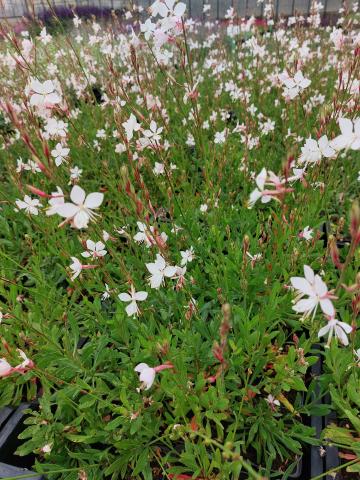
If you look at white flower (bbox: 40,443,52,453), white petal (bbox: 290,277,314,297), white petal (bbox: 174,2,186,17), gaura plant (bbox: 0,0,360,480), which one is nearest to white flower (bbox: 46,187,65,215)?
gaura plant (bbox: 0,0,360,480)

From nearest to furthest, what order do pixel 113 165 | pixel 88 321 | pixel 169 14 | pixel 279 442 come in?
pixel 279 442 < pixel 169 14 < pixel 88 321 < pixel 113 165

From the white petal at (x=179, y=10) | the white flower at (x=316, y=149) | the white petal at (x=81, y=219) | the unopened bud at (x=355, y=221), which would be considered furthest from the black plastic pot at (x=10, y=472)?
the white petal at (x=179, y=10)

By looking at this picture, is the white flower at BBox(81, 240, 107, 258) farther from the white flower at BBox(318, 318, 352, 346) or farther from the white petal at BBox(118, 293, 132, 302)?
the white flower at BBox(318, 318, 352, 346)

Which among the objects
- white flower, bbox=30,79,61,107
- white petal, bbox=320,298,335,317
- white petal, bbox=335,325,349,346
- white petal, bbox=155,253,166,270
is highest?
white flower, bbox=30,79,61,107

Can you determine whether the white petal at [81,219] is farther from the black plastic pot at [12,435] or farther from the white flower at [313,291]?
the black plastic pot at [12,435]

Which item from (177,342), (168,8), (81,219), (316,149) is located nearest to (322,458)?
(177,342)

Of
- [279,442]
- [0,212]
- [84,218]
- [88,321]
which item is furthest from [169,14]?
[0,212]

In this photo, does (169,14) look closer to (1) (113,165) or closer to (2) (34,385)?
(2) (34,385)

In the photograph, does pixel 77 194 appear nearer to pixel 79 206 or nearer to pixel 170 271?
pixel 79 206
